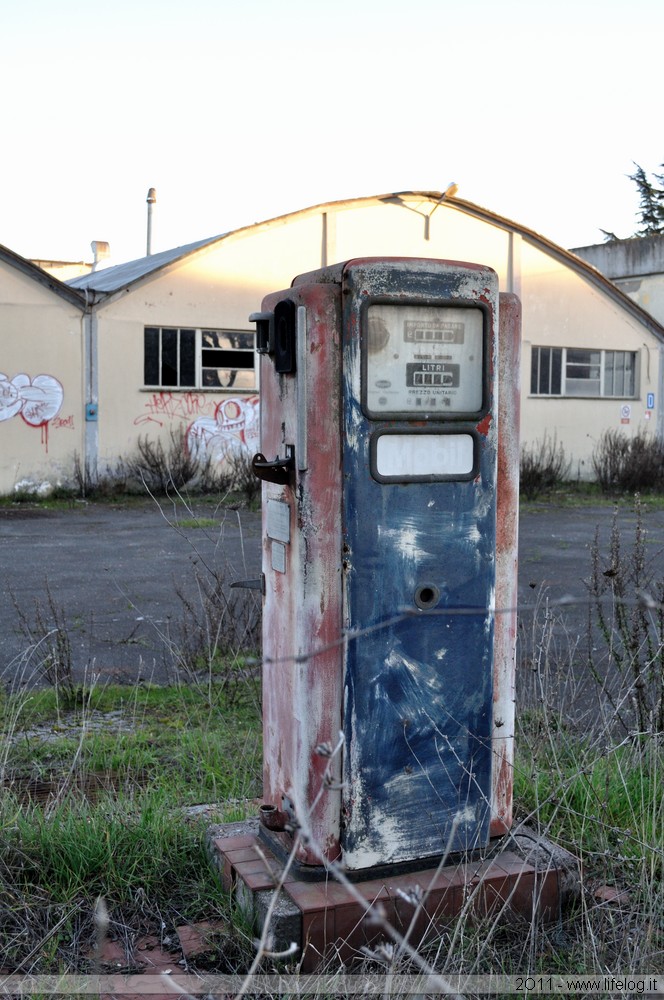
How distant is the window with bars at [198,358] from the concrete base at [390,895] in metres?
15.0

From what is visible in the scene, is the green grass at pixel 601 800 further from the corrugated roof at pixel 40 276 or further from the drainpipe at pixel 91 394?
the corrugated roof at pixel 40 276

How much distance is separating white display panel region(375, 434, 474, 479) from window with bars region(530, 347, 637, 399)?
18.4 metres

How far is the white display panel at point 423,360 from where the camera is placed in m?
2.69

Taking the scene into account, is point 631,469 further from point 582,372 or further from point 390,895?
point 390,895

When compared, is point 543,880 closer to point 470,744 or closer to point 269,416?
point 470,744

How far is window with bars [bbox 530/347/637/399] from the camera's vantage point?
21.0 meters

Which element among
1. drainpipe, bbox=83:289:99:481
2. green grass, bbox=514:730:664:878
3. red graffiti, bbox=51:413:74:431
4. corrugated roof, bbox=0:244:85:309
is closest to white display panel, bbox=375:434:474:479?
green grass, bbox=514:730:664:878

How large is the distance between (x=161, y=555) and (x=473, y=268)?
7858mm

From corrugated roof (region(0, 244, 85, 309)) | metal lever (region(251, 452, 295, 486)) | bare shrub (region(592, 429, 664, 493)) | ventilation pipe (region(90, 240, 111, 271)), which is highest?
ventilation pipe (region(90, 240, 111, 271))

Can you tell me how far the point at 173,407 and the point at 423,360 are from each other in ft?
49.3

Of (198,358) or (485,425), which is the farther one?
(198,358)

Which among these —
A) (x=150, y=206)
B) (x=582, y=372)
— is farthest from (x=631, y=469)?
(x=150, y=206)

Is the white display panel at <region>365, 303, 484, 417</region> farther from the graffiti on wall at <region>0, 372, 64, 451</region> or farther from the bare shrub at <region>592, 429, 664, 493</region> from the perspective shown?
the bare shrub at <region>592, 429, 664, 493</region>

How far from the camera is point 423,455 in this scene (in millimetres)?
2758
